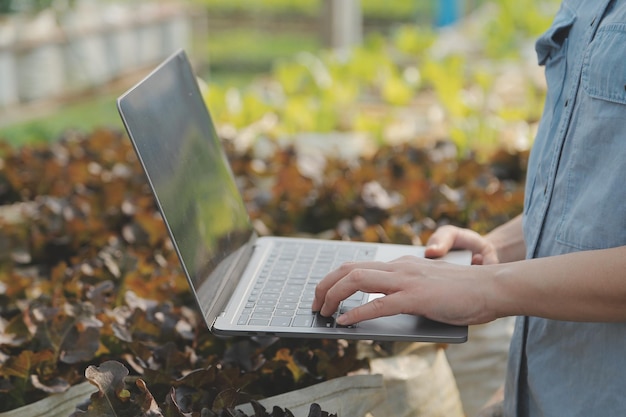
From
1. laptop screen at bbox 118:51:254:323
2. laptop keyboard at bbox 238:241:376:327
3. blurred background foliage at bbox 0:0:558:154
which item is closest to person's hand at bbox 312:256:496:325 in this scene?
laptop keyboard at bbox 238:241:376:327

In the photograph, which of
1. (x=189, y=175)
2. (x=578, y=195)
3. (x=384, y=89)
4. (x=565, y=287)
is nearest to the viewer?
(x=565, y=287)

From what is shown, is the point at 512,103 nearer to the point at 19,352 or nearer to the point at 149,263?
the point at 149,263

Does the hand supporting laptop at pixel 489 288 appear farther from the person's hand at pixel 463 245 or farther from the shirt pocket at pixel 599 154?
the person's hand at pixel 463 245

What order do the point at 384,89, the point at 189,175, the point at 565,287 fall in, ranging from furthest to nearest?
1. the point at 384,89
2. the point at 189,175
3. the point at 565,287

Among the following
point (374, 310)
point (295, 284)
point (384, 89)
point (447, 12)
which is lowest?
point (447, 12)

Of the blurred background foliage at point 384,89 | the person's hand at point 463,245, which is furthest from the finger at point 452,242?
the blurred background foliage at point 384,89

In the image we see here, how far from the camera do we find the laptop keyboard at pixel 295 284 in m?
1.34

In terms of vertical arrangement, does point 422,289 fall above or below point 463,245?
above

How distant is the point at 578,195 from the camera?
4.07ft

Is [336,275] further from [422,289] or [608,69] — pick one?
[608,69]

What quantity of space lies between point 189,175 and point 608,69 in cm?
66

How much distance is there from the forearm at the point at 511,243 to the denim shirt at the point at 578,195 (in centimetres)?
18

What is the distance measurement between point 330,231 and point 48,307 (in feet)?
3.15

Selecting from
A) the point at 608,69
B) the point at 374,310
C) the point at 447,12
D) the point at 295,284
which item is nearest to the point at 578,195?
the point at 608,69
